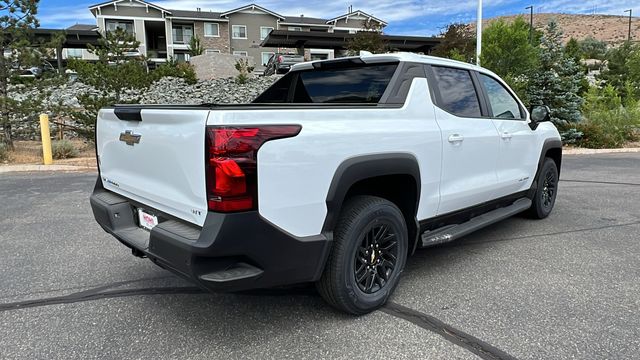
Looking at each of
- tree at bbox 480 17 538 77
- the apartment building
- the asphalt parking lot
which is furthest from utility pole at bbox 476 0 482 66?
the apartment building

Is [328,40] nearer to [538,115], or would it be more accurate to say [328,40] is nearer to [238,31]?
[238,31]

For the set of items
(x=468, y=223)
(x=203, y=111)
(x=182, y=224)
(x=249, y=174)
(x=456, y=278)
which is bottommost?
(x=456, y=278)

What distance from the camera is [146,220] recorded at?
10.4 feet

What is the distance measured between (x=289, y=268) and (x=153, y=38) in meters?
55.7

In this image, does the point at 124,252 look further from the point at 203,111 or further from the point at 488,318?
the point at 488,318

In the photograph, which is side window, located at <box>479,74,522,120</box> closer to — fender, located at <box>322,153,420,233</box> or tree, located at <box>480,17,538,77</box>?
fender, located at <box>322,153,420,233</box>

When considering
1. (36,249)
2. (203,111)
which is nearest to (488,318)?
(203,111)

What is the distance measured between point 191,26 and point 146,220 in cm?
5071

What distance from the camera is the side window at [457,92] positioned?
3977mm

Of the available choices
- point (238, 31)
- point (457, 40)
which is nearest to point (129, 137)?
point (457, 40)

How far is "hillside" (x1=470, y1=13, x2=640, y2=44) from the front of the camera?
320ft

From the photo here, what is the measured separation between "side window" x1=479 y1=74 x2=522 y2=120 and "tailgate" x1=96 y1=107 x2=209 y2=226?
323 centimetres

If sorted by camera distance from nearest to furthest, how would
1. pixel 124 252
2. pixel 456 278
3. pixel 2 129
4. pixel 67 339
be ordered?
pixel 67 339 < pixel 456 278 < pixel 124 252 < pixel 2 129

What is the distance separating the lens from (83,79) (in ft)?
42.9
